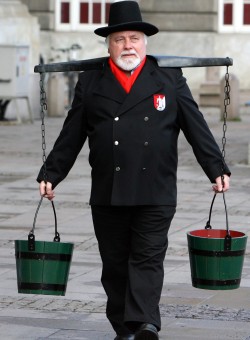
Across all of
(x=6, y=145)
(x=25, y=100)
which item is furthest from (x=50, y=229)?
(x=25, y=100)

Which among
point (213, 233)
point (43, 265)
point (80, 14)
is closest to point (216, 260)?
point (213, 233)

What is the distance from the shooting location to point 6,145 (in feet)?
66.4

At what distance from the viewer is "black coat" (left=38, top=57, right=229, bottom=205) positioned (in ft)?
22.7

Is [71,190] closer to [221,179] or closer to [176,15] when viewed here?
[221,179]

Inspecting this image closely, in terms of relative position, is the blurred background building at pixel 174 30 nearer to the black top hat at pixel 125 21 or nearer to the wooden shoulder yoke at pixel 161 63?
the wooden shoulder yoke at pixel 161 63

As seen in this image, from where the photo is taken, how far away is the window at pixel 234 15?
38344mm

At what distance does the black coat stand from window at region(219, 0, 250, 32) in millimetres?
31312

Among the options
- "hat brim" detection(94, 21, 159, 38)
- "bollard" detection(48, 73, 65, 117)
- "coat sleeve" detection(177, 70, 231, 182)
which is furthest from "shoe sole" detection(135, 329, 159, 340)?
"bollard" detection(48, 73, 65, 117)

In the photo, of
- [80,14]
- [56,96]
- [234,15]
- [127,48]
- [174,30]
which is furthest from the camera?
[80,14]

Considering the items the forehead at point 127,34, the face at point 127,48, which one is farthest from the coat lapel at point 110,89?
the forehead at point 127,34

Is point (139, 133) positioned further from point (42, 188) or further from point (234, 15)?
point (234, 15)

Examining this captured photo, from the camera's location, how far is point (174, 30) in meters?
36.8

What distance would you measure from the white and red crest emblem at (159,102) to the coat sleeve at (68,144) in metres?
0.37

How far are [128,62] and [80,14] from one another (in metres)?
32.3
